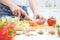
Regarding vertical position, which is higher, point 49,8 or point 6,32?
point 49,8

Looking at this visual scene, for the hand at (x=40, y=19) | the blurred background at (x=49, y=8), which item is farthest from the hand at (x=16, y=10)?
the blurred background at (x=49, y=8)

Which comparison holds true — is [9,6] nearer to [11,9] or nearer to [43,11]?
[11,9]

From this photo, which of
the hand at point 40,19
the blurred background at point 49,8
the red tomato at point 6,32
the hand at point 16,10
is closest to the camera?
the red tomato at point 6,32

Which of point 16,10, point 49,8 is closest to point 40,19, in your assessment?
point 16,10

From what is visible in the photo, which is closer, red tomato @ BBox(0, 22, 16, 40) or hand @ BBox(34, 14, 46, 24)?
red tomato @ BBox(0, 22, 16, 40)

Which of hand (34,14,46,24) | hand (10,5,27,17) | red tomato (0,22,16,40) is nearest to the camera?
red tomato (0,22,16,40)

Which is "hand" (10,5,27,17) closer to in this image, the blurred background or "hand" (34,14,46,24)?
"hand" (34,14,46,24)

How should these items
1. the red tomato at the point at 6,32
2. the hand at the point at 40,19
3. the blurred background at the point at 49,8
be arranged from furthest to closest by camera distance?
the blurred background at the point at 49,8 < the hand at the point at 40,19 < the red tomato at the point at 6,32

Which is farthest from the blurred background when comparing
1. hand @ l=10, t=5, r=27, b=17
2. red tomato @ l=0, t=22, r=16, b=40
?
red tomato @ l=0, t=22, r=16, b=40

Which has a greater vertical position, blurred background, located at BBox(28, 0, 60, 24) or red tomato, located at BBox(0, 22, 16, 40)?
blurred background, located at BBox(28, 0, 60, 24)

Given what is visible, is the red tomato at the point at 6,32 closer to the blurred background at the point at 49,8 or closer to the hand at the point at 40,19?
the hand at the point at 40,19

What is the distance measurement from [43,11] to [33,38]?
0.96 m

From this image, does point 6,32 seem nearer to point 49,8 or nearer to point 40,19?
point 40,19

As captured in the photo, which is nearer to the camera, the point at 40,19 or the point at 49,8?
the point at 40,19
